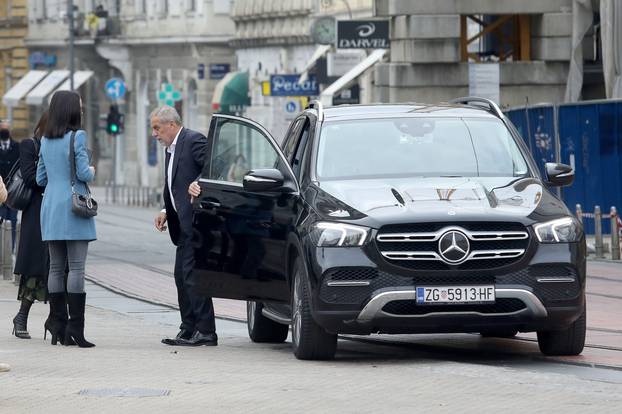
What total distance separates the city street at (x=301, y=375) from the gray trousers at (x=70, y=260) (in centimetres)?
47

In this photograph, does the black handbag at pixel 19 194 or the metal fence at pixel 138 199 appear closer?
the black handbag at pixel 19 194

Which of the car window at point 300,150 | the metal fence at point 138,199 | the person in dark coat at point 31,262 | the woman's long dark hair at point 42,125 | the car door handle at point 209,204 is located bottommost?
the metal fence at point 138,199

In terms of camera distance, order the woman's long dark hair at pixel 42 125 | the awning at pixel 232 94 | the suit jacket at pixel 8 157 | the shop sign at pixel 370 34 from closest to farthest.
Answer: the woman's long dark hair at pixel 42 125 → the suit jacket at pixel 8 157 → the shop sign at pixel 370 34 → the awning at pixel 232 94

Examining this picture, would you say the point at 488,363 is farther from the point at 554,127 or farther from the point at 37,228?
the point at 554,127

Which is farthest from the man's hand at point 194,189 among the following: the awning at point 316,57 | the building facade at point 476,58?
the awning at point 316,57

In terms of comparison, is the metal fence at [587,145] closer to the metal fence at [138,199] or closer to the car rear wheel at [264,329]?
the car rear wheel at [264,329]

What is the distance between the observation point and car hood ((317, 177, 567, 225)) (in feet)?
40.4

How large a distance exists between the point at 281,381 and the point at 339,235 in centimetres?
128

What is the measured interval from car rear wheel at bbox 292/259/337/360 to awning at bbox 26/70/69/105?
61903 millimetres

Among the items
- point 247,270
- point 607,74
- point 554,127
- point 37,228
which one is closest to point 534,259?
Answer: point 247,270

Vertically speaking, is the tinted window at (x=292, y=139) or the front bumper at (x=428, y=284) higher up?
the tinted window at (x=292, y=139)

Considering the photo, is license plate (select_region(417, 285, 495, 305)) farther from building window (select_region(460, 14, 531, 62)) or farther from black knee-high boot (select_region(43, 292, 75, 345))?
building window (select_region(460, 14, 531, 62))

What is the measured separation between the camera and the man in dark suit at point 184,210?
14492mm

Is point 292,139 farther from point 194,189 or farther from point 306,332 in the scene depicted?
point 306,332
